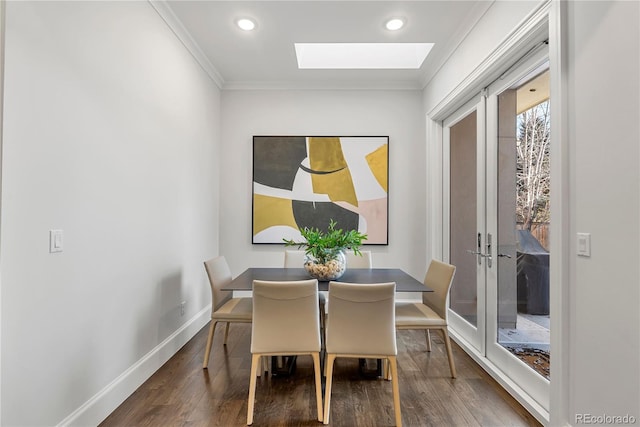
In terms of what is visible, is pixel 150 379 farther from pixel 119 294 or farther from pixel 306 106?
pixel 306 106

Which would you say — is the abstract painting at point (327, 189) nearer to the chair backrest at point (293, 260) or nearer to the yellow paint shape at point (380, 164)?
the yellow paint shape at point (380, 164)

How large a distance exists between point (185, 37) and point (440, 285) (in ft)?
9.88

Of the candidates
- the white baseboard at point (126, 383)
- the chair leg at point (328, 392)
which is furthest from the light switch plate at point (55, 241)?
the chair leg at point (328, 392)

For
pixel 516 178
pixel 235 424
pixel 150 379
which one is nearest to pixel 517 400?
pixel 516 178

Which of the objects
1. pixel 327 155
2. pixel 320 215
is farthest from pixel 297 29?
pixel 320 215

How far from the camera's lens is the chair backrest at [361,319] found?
1896 mm

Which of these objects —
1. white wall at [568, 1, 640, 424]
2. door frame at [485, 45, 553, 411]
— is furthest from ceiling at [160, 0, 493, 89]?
white wall at [568, 1, 640, 424]

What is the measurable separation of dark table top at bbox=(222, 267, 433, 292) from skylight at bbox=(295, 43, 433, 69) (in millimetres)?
2246

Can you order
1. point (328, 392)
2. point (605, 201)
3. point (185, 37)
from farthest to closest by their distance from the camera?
1. point (185, 37)
2. point (328, 392)
3. point (605, 201)

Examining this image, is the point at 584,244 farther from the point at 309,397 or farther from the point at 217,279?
the point at 217,279

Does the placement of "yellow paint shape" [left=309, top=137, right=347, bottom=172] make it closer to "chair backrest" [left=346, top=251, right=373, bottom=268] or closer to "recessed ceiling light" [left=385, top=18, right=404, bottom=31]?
"chair backrest" [left=346, top=251, right=373, bottom=268]

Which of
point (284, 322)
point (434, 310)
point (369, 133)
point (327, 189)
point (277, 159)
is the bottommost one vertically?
point (434, 310)

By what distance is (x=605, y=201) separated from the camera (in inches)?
59.1

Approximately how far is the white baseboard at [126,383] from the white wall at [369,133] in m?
1.21
